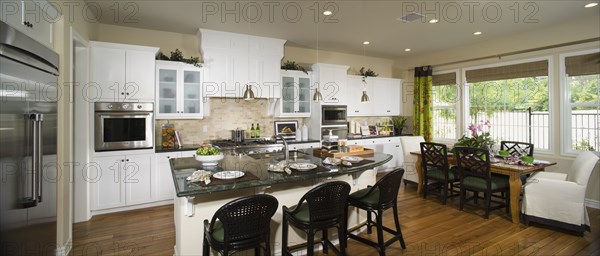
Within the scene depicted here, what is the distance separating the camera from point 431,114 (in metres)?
6.54

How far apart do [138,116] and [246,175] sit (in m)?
2.51

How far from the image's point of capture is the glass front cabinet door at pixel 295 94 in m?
5.38

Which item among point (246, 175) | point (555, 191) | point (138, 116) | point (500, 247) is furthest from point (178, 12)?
point (555, 191)

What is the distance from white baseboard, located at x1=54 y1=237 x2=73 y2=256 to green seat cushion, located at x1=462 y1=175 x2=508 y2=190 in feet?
15.5

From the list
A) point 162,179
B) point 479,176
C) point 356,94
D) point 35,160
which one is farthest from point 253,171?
point 356,94

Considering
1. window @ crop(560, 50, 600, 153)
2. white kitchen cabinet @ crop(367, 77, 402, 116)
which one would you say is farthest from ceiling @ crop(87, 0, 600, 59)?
white kitchen cabinet @ crop(367, 77, 402, 116)

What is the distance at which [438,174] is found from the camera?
14.8 ft

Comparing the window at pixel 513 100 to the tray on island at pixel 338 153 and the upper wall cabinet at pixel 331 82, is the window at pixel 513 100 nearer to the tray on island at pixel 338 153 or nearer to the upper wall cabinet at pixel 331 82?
the upper wall cabinet at pixel 331 82

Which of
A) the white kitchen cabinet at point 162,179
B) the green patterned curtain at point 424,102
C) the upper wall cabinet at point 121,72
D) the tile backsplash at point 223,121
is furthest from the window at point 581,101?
the upper wall cabinet at point 121,72

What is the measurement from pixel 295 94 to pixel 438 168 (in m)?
2.75

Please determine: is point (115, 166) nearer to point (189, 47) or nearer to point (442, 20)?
point (189, 47)

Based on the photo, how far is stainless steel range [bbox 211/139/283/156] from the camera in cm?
455

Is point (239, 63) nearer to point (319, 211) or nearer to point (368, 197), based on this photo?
point (368, 197)

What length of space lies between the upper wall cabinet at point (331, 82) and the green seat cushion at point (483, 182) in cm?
274
